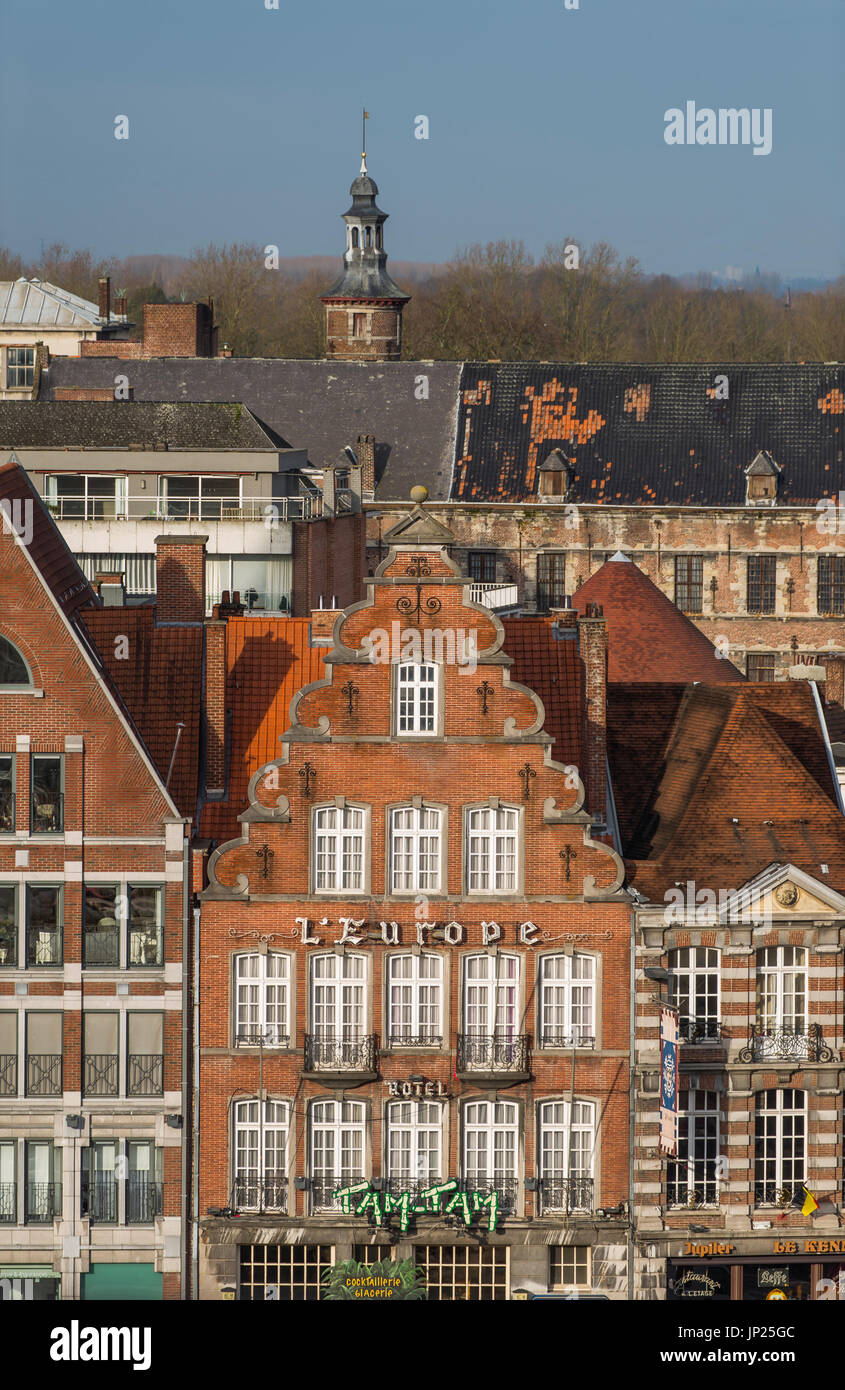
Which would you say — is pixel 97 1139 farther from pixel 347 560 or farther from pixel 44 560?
pixel 347 560

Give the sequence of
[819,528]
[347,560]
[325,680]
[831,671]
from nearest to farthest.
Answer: [325,680] < [831,671] < [347,560] < [819,528]

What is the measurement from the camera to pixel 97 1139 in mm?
36000

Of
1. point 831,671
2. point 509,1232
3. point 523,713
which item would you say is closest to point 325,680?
point 523,713

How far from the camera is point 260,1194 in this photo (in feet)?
118

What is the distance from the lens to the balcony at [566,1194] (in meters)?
35.9

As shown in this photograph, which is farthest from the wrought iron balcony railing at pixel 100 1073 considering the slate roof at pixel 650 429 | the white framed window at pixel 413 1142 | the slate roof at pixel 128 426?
the slate roof at pixel 650 429

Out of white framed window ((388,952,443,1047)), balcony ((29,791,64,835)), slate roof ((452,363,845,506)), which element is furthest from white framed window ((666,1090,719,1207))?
slate roof ((452,363,845,506))

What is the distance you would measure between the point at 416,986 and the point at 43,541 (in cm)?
878

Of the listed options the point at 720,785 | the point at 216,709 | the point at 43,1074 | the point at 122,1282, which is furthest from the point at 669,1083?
the point at 216,709

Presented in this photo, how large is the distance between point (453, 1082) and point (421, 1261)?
2573 millimetres

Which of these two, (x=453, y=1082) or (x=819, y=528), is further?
(x=819, y=528)

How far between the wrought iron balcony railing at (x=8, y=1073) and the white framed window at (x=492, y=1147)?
20.5 ft

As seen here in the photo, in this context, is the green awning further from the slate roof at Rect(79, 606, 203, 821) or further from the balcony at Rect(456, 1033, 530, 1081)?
the slate roof at Rect(79, 606, 203, 821)

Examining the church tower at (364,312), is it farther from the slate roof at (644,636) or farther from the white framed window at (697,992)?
the white framed window at (697,992)
